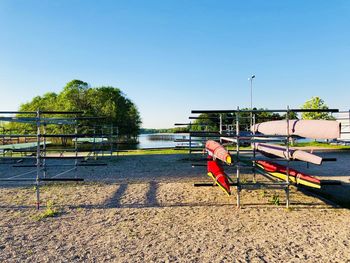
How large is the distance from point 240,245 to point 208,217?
1.25m

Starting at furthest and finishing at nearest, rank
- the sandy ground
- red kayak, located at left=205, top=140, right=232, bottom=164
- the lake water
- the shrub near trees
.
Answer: the shrub near trees < the lake water < red kayak, located at left=205, top=140, right=232, bottom=164 < the sandy ground

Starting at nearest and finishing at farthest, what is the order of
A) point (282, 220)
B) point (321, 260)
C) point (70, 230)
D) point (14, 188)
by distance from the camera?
point (321, 260) < point (70, 230) < point (282, 220) < point (14, 188)

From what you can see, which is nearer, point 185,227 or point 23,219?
point 185,227

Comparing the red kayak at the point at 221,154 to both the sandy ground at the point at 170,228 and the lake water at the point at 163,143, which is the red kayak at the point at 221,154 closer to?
the sandy ground at the point at 170,228

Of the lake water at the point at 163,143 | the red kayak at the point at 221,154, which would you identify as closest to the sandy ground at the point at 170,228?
the red kayak at the point at 221,154

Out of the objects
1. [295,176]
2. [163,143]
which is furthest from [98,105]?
[295,176]

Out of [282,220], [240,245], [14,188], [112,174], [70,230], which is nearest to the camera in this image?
[240,245]

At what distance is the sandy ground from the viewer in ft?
10.7

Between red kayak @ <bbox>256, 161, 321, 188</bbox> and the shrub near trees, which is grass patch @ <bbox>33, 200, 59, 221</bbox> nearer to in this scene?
red kayak @ <bbox>256, 161, 321, 188</bbox>

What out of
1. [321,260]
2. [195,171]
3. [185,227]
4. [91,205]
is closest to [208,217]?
[185,227]

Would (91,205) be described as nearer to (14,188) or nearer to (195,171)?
(14,188)

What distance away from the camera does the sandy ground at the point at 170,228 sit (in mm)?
3258

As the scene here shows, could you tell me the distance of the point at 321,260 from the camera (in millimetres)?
3061

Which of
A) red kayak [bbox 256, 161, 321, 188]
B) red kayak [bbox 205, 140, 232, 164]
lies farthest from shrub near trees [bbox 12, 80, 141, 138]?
red kayak [bbox 256, 161, 321, 188]
